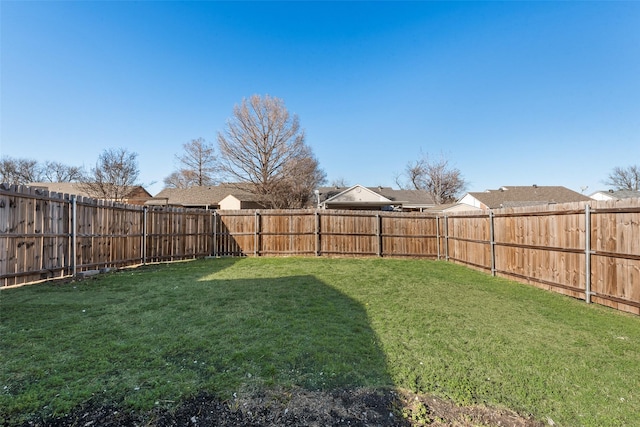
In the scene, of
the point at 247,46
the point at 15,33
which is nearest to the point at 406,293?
the point at 15,33

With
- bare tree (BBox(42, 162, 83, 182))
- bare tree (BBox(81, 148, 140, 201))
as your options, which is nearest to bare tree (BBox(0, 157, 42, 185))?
bare tree (BBox(42, 162, 83, 182))

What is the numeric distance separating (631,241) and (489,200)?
2329cm

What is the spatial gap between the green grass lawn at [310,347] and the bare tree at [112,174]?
18844 mm

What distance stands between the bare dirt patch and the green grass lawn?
114 millimetres

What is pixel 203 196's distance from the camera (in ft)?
97.7

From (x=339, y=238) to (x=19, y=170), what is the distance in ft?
151

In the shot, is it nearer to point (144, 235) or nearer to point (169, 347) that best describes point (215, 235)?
point (144, 235)

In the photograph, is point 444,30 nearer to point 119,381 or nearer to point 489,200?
point 119,381

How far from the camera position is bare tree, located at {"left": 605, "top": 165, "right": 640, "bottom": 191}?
41.5 metres

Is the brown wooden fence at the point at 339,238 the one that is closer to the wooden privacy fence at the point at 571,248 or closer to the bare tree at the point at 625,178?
the wooden privacy fence at the point at 571,248

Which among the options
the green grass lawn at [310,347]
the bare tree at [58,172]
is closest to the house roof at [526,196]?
the green grass lawn at [310,347]

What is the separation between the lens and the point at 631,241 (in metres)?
4.56

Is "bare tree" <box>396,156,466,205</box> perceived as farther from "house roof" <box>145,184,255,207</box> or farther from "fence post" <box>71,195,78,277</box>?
"fence post" <box>71,195,78,277</box>

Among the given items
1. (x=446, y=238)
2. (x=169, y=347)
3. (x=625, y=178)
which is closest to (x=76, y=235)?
(x=169, y=347)
